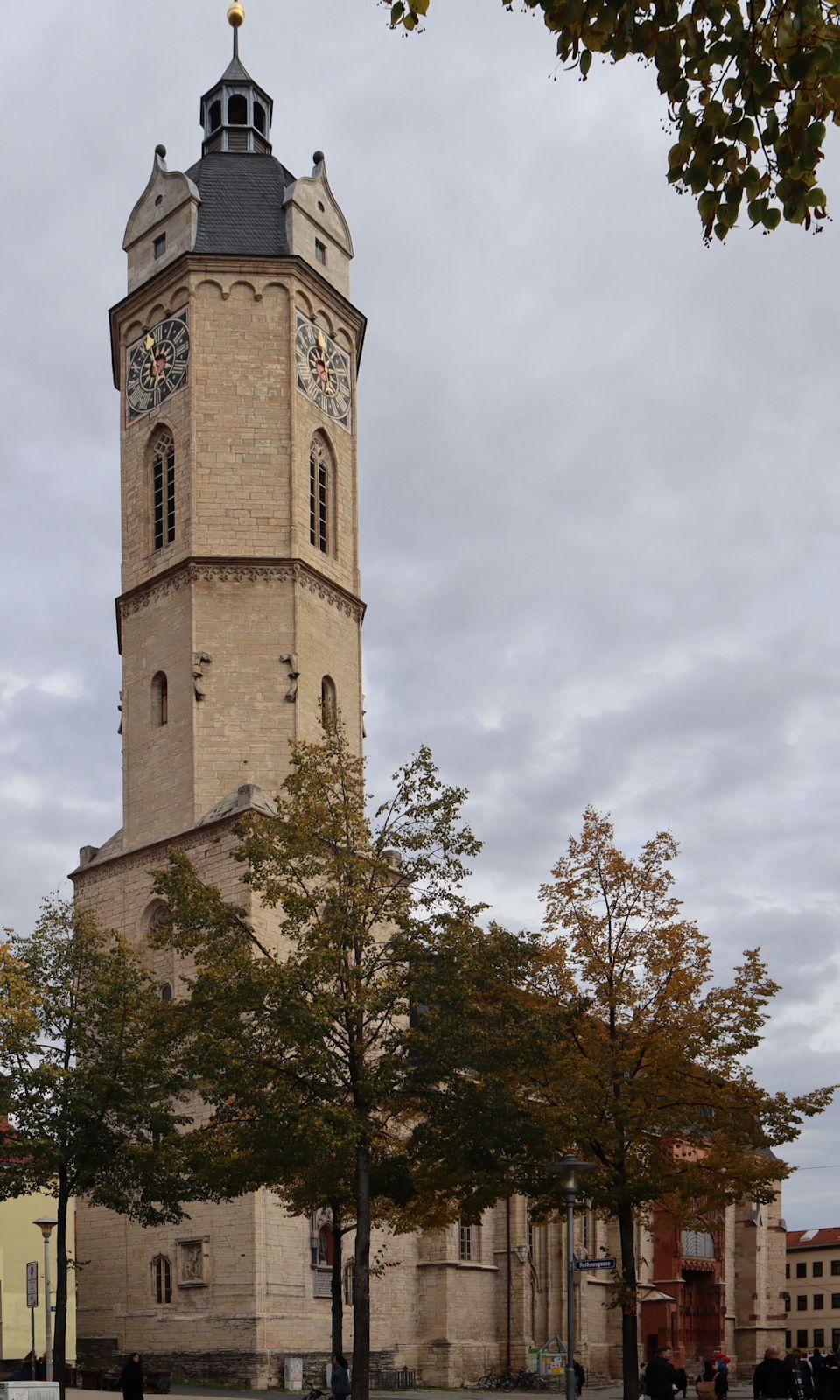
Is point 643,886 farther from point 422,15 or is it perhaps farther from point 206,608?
point 422,15

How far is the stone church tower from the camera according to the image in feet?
126

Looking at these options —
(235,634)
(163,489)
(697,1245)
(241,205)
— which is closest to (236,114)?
(241,205)

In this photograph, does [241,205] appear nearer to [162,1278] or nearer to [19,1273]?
[162,1278]

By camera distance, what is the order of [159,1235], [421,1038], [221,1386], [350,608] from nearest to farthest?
[421,1038]
[221,1386]
[159,1235]
[350,608]

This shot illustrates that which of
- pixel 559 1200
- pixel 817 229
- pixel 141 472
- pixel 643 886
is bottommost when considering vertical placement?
pixel 559 1200

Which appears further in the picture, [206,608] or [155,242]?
[155,242]

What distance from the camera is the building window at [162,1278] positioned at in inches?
1515

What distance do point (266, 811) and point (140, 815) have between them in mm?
4999

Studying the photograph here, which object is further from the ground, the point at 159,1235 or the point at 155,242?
the point at 155,242

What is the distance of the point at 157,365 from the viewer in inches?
1844

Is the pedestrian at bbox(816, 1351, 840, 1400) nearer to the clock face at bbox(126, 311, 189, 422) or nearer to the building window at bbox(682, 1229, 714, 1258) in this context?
the clock face at bbox(126, 311, 189, 422)

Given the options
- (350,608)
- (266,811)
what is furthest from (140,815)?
(350,608)

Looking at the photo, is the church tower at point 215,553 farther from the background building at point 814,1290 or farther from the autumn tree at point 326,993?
the background building at point 814,1290

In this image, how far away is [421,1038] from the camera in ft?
80.9
